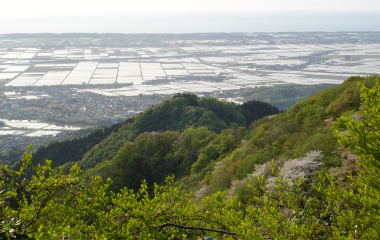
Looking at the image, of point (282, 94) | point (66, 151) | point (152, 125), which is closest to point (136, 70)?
point (282, 94)

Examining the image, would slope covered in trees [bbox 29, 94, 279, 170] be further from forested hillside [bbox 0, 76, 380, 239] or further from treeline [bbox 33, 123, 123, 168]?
forested hillside [bbox 0, 76, 380, 239]

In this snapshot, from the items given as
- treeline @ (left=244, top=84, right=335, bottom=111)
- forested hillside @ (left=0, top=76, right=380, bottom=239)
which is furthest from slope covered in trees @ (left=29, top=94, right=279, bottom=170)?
treeline @ (left=244, top=84, right=335, bottom=111)

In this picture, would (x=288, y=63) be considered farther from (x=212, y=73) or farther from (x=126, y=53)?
(x=126, y=53)

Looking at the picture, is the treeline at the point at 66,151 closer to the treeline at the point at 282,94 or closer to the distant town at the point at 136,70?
the distant town at the point at 136,70

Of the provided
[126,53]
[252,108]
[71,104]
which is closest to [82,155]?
[252,108]

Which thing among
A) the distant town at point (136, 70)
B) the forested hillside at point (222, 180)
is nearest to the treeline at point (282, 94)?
the distant town at point (136, 70)

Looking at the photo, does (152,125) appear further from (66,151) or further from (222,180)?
(222,180)
